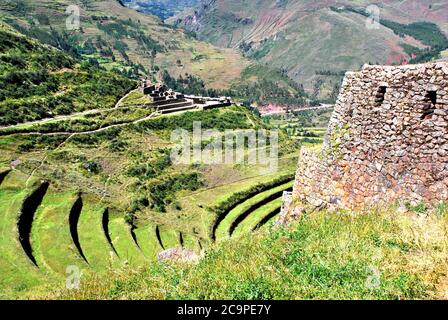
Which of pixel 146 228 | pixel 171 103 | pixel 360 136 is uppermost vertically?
pixel 360 136

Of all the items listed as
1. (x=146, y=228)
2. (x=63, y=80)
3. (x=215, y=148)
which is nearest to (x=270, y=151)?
(x=215, y=148)

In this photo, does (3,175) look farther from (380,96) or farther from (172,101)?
(380,96)

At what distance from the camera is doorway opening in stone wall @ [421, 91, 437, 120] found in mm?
8953

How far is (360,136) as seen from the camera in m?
10.4

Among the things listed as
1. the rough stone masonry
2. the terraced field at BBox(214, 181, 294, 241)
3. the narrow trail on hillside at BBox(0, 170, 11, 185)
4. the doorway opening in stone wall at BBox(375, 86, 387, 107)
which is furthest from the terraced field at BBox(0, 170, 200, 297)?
the doorway opening in stone wall at BBox(375, 86, 387, 107)

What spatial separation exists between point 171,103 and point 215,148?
1835 cm

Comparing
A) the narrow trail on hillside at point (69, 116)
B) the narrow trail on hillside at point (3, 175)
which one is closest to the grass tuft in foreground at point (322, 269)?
the narrow trail on hillside at point (3, 175)

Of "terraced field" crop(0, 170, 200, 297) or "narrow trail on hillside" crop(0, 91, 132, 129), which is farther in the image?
"narrow trail on hillside" crop(0, 91, 132, 129)

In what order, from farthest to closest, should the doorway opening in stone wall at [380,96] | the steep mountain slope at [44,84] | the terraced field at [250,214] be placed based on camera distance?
the steep mountain slope at [44,84]
the terraced field at [250,214]
the doorway opening in stone wall at [380,96]

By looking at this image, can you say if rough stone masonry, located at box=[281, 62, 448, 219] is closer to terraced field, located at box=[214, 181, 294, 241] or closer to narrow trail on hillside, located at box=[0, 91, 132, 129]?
terraced field, located at box=[214, 181, 294, 241]

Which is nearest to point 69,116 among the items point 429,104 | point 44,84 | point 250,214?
point 44,84

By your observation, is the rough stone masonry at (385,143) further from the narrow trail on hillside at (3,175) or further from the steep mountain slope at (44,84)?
the steep mountain slope at (44,84)

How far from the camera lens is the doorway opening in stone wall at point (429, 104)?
29.4ft
